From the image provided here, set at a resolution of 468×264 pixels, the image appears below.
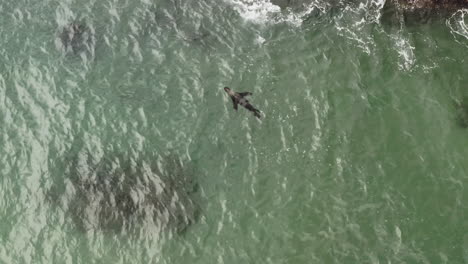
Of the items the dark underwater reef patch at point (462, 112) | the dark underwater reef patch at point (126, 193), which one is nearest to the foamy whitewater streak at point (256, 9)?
the dark underwater reef patch at point (126, 193)

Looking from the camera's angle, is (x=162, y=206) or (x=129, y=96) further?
(x=129, y=96)

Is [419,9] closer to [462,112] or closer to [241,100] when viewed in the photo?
[462,112]

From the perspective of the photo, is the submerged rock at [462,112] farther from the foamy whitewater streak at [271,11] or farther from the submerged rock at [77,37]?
the submerged rock at [77,37]

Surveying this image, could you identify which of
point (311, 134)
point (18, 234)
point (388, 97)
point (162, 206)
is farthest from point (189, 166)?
point (388, 97)

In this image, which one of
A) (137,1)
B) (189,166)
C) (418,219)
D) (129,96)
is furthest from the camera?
(137,1)

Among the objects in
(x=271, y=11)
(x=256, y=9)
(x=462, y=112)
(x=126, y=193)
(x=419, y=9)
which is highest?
(x=419, y=9)

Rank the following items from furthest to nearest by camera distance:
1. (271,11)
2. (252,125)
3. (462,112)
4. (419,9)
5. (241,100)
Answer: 1. (271,11)
2. (419,9)
3. (241,100)
4. (462,112)
5. (252,125)

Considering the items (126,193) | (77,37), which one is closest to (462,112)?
(126,193)

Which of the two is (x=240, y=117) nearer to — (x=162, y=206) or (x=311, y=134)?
(x=311, y=134)
